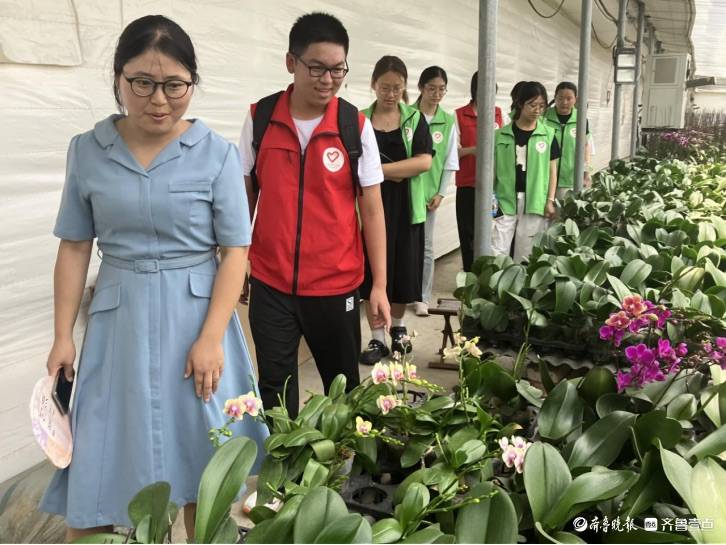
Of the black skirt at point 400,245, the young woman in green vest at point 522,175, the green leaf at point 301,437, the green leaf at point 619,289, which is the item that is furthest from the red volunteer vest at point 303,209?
the young woman in green vest at point 522,175

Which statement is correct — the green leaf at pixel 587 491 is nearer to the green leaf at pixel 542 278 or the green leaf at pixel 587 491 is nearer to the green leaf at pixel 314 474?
the green leaf at pixel 314 474

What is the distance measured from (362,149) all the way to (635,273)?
99 cm

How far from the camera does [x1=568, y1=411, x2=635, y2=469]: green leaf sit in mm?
1335

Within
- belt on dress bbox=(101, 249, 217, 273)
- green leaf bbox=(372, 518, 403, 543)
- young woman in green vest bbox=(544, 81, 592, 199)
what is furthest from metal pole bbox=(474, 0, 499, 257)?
young woman in green vest bbox=(544, 81, 592, 199)

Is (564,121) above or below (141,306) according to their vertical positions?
above

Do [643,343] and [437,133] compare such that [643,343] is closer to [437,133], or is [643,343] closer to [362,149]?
[362,149]

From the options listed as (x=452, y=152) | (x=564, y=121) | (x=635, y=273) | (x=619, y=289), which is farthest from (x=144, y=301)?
(x=564, y=121)

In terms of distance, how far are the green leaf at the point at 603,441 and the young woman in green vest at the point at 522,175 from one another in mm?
3465

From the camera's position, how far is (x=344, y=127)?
2.31 metres

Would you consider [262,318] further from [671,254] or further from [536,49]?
[536,49]

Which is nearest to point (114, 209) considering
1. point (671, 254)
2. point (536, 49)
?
point (671, 254)

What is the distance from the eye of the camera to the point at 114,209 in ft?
5.47

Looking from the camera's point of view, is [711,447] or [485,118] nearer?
[711,447]

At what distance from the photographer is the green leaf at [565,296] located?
207cm
